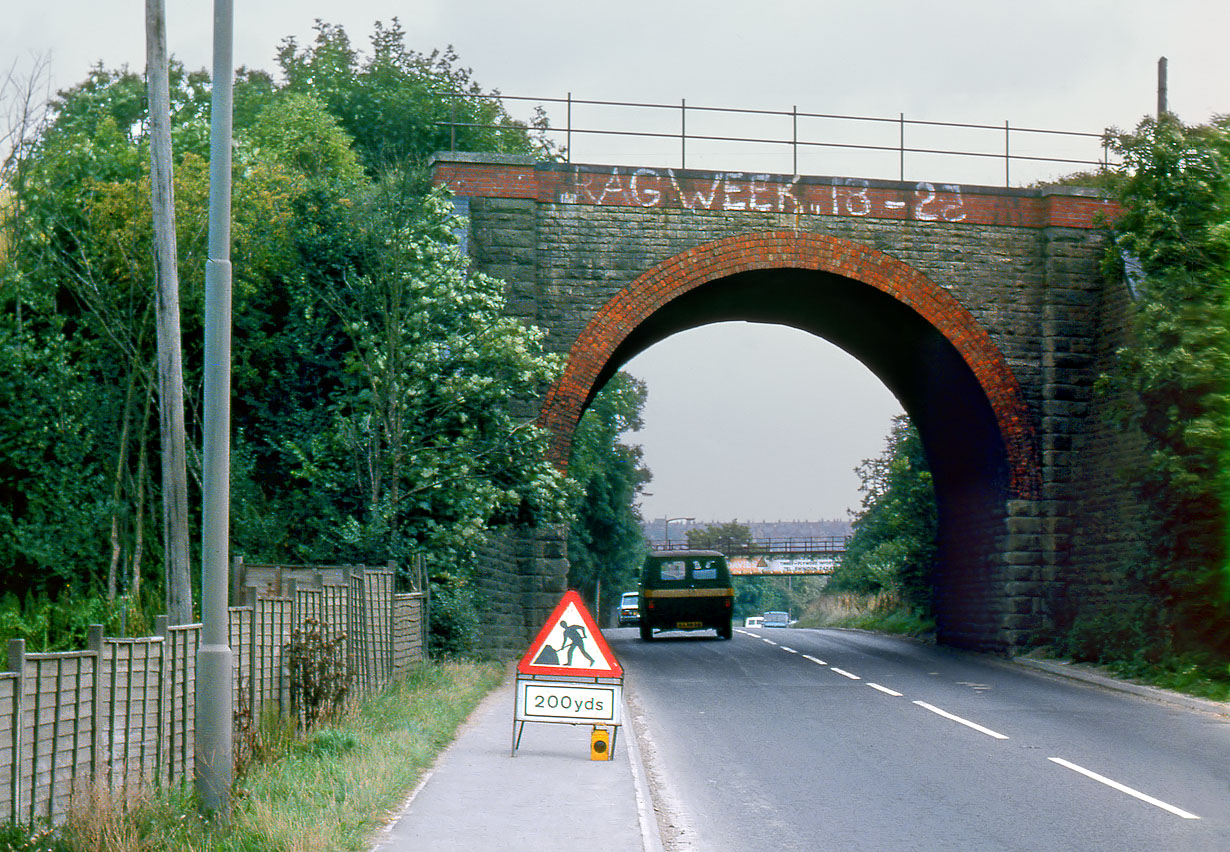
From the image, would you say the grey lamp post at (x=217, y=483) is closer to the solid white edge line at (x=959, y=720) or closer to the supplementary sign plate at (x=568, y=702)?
the supplementary sign plate at (x=568, y=702)

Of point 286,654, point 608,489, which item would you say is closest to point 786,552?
point 608,489

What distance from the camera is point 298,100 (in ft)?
106

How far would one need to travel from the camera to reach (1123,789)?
33.7ft

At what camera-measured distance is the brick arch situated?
968 inches

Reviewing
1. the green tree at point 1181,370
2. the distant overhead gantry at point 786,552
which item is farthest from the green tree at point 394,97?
the distant overhead gantry at point 786,552

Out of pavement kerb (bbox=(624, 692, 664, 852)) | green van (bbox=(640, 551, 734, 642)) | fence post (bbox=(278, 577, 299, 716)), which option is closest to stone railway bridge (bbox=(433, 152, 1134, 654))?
green van (bbox=(640, 551, 734, 642))

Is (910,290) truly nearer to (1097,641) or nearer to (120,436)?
(1097,641)

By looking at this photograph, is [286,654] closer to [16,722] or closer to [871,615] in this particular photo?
[16,722]

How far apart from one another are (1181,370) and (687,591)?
1750 cm

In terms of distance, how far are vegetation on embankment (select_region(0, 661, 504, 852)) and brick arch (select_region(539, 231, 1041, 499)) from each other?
12.1 metres

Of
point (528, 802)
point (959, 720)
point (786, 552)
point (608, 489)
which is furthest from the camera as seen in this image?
point (786, 552)

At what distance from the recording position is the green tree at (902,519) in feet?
112

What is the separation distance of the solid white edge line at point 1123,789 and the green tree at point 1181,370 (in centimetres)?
756

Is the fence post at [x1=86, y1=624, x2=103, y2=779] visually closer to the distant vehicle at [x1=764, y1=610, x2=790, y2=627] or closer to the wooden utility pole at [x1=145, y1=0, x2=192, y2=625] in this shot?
the wooden utility pole at [x1=145, y1=0, x2=192, y2=625]
